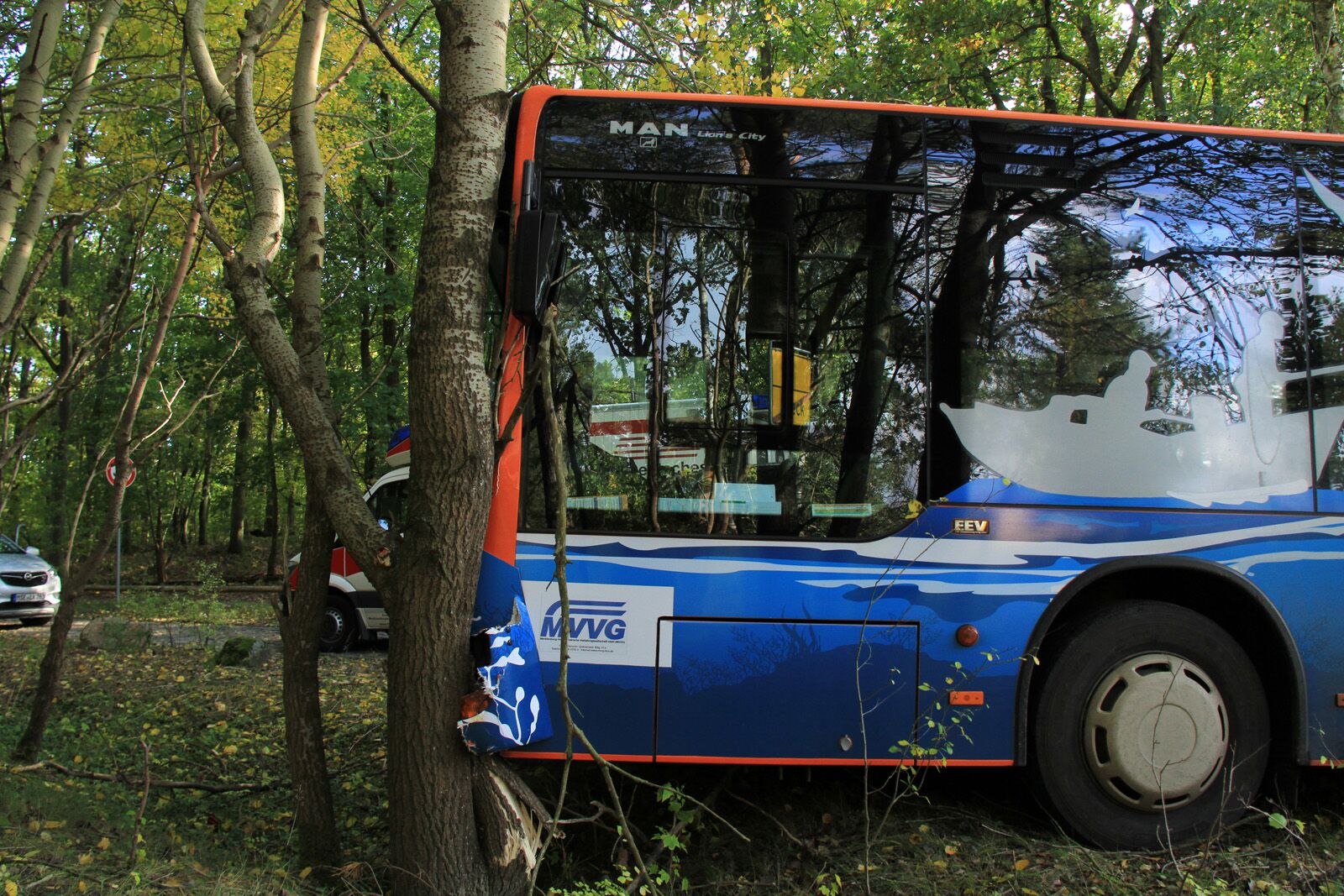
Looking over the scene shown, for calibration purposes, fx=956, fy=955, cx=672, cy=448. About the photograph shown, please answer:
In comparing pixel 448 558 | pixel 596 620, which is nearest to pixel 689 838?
pixel 596 620

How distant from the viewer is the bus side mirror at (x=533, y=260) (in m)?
3.39

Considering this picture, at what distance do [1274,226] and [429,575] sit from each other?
3.98 m

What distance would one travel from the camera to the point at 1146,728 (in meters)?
4.11

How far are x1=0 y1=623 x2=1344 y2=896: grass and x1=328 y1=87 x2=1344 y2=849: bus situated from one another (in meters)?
0.33

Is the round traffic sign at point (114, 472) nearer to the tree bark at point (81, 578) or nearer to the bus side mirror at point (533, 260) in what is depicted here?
the tree bark at point (81, 578)

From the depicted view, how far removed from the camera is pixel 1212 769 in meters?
4.13

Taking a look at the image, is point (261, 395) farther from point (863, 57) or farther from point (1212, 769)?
point (1212, 769)

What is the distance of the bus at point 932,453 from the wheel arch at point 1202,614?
16mm

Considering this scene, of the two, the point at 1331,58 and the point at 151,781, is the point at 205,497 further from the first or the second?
the point at 1331,58

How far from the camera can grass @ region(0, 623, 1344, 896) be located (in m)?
3.56

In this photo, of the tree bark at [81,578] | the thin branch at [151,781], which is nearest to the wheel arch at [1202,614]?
the thin branch at [151,781]

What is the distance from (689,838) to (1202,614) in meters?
2.50

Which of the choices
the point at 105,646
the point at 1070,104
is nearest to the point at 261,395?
the point at 105,646

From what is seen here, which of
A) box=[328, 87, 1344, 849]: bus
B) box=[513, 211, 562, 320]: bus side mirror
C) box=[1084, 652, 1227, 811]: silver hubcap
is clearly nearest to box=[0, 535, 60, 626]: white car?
box=[328, 87, 1344, 849]: bus
